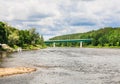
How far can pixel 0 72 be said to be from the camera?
6531cm

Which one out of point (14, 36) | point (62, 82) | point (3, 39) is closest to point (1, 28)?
point (3, 39)

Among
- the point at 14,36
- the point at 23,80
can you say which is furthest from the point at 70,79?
the point at 14,36

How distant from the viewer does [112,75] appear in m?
65.1

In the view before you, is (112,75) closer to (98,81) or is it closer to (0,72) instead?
(98,81)

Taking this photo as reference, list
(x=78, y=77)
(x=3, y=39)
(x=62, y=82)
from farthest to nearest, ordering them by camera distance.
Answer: (x=3, y=39), (x=78, y=77), (x=62, y=82)

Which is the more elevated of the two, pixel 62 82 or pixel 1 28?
pixel 1 28

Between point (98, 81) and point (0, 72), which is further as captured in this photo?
point (0, 72)

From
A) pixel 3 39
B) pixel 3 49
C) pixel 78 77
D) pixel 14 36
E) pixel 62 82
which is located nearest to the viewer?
pixel 62 82

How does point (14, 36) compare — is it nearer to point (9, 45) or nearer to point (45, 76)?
point (9, 45)

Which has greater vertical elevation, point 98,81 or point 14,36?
point 14,36

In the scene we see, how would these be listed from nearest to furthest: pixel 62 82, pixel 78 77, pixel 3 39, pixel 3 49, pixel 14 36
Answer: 1. pixel 62 82
2. pixel 78 77
3. pixel 3 49
4. pixel 3 39
5. pixel 14 36

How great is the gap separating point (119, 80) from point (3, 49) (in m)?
118

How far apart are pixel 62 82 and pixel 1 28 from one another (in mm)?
125572

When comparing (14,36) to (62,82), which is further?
(14,36)
